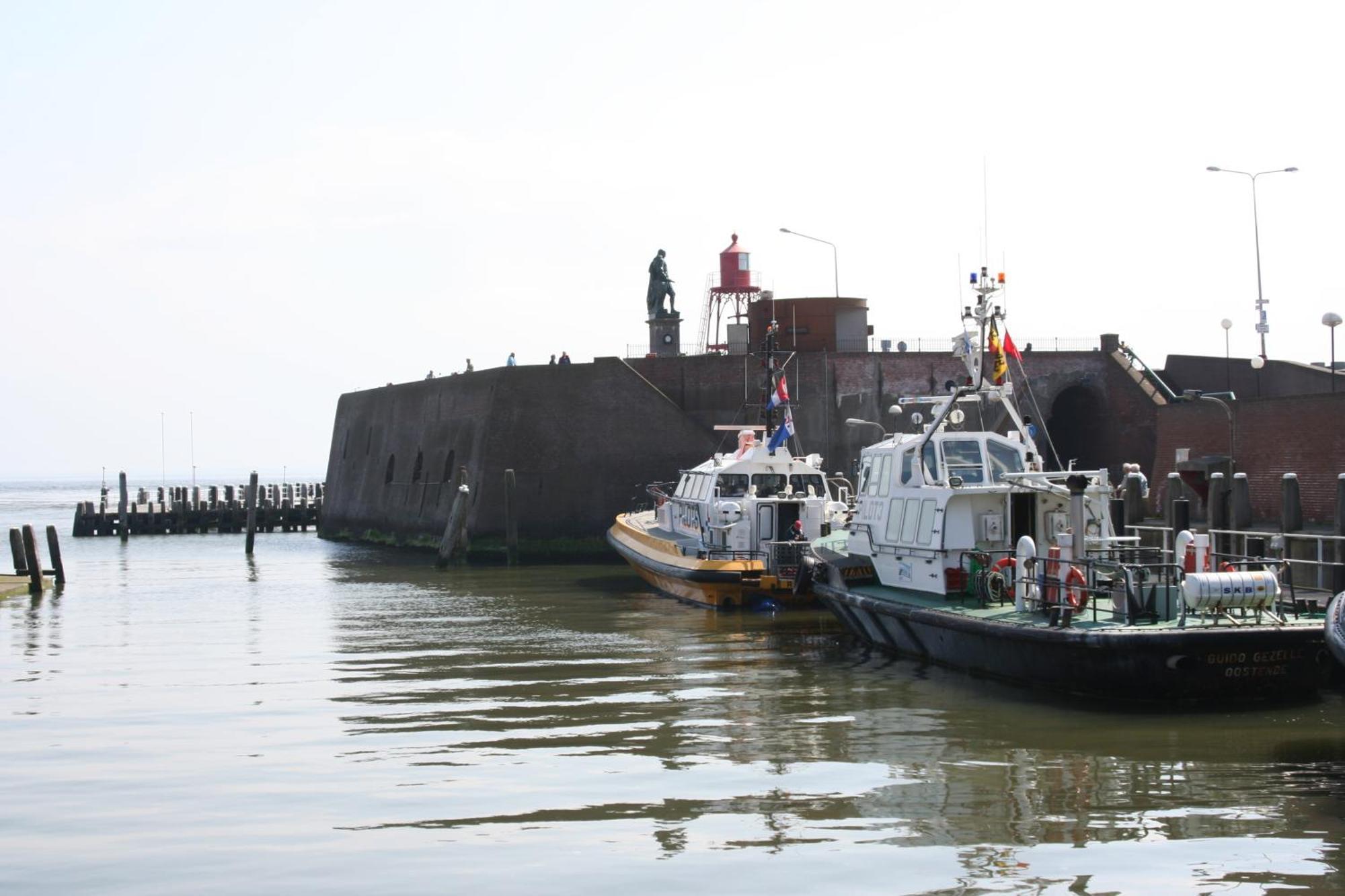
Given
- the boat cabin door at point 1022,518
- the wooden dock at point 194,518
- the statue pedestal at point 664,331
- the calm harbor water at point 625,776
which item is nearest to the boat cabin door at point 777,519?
the calm harbor water at point 625,776

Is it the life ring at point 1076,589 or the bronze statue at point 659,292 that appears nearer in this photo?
the life ring at point 1076,589

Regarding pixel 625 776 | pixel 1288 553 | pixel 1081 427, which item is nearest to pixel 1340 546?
pixel 1288 553

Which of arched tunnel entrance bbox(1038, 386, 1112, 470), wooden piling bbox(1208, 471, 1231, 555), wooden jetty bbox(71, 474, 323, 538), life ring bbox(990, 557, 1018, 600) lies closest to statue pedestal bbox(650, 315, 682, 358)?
arched tunnel entrance bbox(1038, 386, 1112, 470)

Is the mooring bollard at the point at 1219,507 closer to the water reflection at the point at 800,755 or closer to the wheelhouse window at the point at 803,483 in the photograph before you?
the water reflection at the point at 800,755

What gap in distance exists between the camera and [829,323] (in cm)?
4331

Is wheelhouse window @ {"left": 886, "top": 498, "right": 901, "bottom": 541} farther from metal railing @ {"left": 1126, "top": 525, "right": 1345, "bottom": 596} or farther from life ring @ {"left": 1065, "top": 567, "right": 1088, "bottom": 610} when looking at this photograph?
life ring @ {"left": 1065, "top": 567, "right": 1088, "bottom": 610}

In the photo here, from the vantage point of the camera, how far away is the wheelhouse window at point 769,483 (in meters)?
27.6

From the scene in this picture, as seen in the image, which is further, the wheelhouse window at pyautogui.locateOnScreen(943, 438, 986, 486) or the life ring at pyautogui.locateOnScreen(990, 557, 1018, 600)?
the wheelhouse window at pyautogui.locateOnScreen(943, 438, 986, 486)

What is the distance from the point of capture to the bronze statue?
49.9 metres

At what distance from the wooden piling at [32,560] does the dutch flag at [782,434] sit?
52.2ft

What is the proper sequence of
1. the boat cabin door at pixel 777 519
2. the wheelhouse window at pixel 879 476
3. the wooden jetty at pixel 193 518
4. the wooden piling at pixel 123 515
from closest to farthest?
the wheelhouse window at pixel 879 476
the boat cabin door at pixel 777 519
the wooden piling at pixel 123 515
the wooden jetty at pixel 193 518

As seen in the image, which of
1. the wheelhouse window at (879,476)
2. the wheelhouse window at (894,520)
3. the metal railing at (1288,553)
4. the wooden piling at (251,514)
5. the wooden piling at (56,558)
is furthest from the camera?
the wooden piling at (251,514)

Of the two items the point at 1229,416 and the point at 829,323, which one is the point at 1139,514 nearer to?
the point at 1229,416

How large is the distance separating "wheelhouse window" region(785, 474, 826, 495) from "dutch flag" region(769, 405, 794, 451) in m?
0.73
